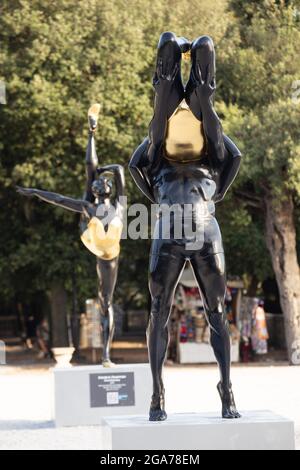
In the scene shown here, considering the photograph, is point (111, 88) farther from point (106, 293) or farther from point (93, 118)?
point (106, 293)

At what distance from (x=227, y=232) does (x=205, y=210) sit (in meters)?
20.9

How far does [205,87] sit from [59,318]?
21678mm

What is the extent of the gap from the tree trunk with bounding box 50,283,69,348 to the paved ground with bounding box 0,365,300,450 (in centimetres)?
278

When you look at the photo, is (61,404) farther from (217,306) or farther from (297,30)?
(297,30)

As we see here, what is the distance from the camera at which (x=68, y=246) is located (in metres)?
27.6

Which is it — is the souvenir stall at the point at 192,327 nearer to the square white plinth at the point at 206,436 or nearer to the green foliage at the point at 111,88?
the green foliage at the point at 111,88

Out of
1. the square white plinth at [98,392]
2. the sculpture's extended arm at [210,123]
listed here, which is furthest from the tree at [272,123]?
the sculpture's extended arm at [210,123]

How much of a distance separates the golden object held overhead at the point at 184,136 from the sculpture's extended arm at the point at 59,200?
602 centimetres

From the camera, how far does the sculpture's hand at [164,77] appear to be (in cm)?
725

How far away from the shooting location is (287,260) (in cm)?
2609

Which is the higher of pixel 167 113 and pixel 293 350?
pixel 167 113

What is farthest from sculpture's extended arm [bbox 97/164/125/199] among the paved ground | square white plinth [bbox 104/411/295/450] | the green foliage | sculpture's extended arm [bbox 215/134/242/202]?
the green foliage

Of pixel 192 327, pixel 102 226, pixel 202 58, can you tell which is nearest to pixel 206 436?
pixel 202 58
